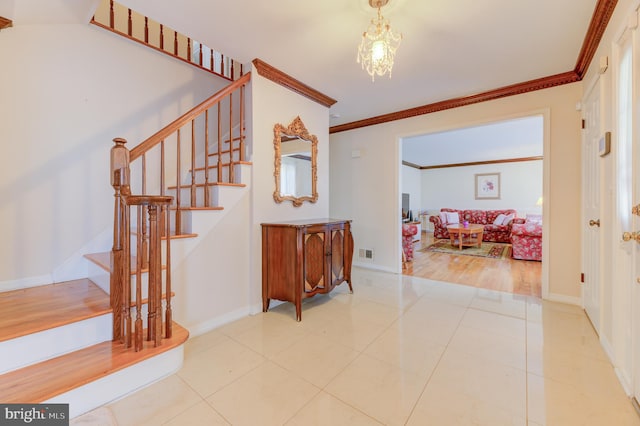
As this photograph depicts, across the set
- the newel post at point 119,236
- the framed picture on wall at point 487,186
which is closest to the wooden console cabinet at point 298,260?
the newel post at point 119,236

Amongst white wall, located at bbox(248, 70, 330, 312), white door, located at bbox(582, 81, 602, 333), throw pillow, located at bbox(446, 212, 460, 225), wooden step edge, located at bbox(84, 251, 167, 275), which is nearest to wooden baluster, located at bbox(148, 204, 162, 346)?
wooden step edge, located at bbox(84, 251, 167, 275)

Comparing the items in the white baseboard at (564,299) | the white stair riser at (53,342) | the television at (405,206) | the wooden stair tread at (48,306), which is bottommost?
the white baseboard at (564,299)

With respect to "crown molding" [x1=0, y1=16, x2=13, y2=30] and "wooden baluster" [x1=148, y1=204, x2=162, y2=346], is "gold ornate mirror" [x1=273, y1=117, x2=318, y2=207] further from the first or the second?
"crown molding" [x1=0, y1=16, x2=13, y2=30]

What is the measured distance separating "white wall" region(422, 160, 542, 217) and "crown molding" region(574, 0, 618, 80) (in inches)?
247

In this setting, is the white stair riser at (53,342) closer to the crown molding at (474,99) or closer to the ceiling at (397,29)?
the ceiling at (397,29)

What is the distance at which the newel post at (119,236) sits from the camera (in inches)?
57.6

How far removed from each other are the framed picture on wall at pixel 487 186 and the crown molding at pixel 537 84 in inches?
236

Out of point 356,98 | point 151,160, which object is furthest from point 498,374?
point 151,160

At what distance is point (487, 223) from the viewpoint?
756cm

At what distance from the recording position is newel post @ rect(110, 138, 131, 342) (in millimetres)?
1463

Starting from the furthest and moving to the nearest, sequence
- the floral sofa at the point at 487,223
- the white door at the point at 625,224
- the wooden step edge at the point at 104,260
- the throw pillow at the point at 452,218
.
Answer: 1. the throw pillow at the point at 452,218
2. the floral sofa at the point at 487,223
3. the wooden step edge at the point at 104,260
4. the white door at the point at 625,224

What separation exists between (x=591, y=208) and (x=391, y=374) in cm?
228

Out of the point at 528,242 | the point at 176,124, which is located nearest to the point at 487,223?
the point at 528,242

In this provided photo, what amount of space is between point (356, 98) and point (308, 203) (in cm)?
150
